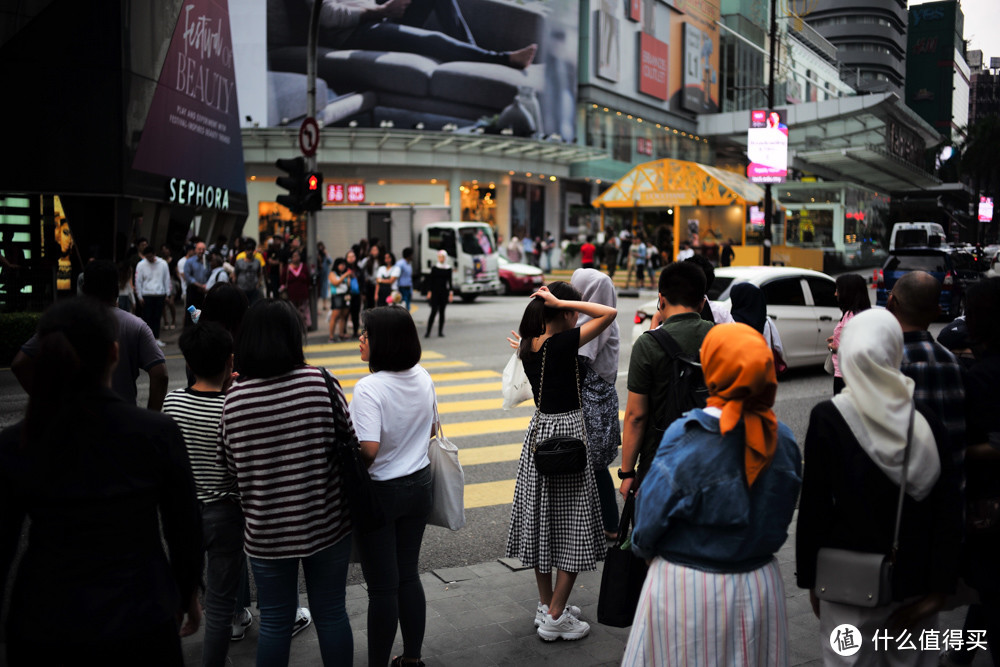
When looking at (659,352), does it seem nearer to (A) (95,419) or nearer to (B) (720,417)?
(B) (720,417)

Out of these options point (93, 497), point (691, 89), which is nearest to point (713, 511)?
point (93, 497)

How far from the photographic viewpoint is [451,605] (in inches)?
186

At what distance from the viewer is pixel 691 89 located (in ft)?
186

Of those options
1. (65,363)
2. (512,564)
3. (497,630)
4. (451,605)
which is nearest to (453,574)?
(512,564)

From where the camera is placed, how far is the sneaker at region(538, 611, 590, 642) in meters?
4.24

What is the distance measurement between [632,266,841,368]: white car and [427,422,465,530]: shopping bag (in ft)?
26.5

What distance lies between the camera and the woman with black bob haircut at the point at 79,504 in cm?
220

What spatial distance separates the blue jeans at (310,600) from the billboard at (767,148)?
25235 millimetres

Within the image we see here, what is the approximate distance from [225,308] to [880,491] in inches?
126

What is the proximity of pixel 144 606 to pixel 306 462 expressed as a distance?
3.01ft

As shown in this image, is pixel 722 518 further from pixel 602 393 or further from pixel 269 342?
pixel 602 393

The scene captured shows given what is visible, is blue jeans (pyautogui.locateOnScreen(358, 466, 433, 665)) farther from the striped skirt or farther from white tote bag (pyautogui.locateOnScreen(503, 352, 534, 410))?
the striped skirt

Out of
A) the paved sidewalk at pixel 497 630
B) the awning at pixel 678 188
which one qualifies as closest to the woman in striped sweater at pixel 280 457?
the paved sidewalk at pixel 497 630

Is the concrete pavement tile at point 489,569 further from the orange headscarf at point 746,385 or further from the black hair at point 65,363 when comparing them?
the black hair at point 65,363
